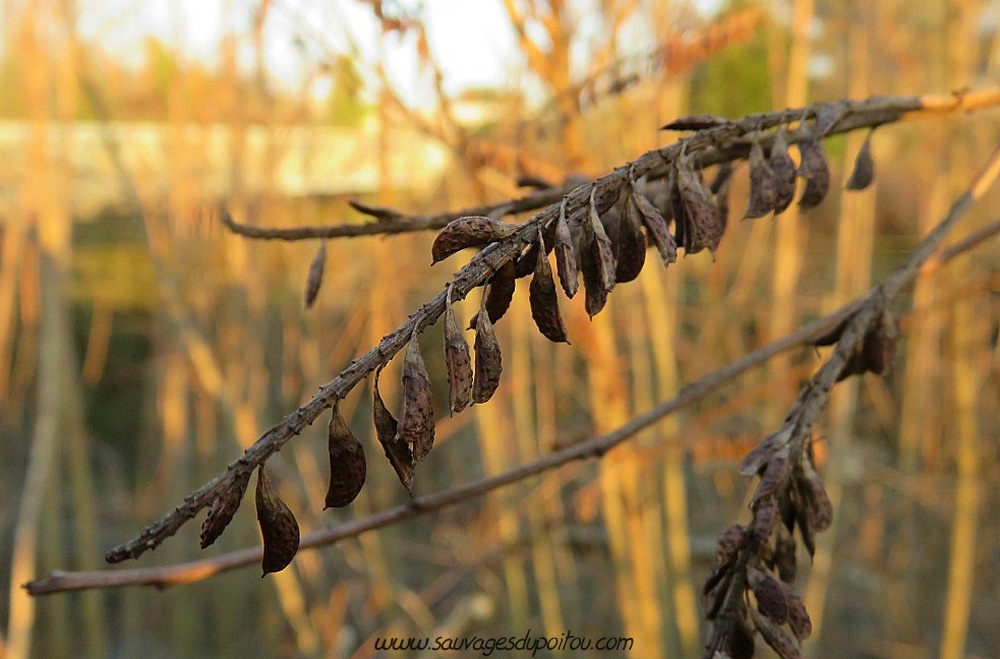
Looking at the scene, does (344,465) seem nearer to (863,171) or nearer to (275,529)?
(275,529)

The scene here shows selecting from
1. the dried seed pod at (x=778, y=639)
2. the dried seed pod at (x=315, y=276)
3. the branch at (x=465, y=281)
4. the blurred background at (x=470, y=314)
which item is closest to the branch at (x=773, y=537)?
the dried seed pod at (x=778, y=639)

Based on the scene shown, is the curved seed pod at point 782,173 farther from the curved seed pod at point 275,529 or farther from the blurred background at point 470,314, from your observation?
the blurred background at point 470,314

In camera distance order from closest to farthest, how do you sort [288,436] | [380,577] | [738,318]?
[288,436] → [380,577] → [738,318]

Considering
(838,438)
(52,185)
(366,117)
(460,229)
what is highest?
(366,117)

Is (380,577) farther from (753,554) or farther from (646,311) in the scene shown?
(753,554)

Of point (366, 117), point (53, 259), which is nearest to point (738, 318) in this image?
point (366, 117)

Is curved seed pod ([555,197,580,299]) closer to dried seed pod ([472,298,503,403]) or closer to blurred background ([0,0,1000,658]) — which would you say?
dried seed pod ([472,298,503,403])

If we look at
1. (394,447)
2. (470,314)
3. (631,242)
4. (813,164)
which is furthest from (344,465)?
(470,314)
